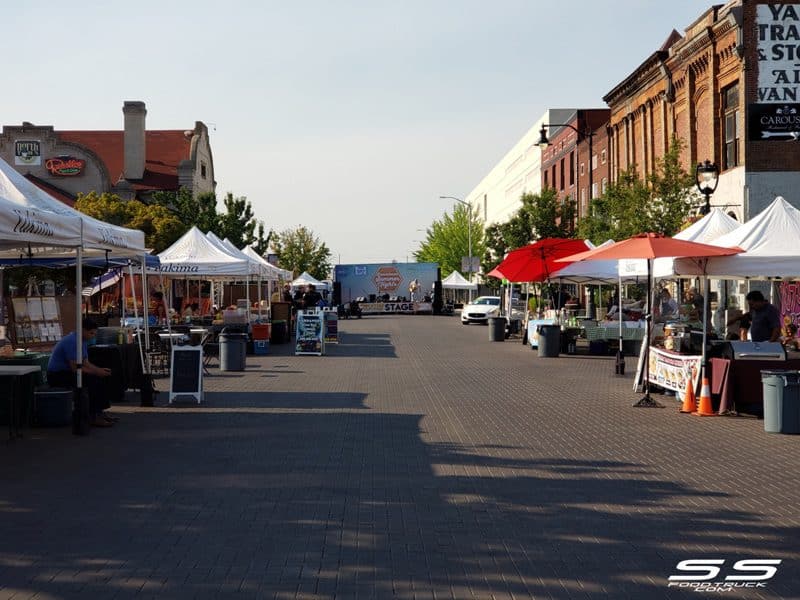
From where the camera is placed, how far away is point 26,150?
70.7 m

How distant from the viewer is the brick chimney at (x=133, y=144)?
76.6 metres

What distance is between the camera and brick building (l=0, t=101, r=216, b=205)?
230 feet

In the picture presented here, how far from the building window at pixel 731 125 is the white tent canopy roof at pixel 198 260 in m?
16.2

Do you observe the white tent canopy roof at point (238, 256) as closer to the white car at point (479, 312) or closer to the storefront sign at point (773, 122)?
the storefront sign at point (773, 122)

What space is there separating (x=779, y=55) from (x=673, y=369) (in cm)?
1851

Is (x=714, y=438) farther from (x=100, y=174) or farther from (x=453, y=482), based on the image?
(x=100, y=174)

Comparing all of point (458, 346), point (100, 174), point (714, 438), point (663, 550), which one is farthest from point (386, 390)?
point (100, 174)

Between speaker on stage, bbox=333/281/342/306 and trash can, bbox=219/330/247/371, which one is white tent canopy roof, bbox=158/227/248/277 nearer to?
trash can, bbox=219/330/247/371

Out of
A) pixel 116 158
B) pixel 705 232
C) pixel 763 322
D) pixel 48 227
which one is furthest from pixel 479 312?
pixel 116 158

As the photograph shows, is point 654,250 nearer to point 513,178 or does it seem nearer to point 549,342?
point 549,342

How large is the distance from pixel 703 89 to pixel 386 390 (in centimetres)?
2302

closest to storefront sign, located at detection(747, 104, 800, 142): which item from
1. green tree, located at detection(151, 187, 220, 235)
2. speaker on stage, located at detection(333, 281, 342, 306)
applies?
speaker on stage, located at detection(333, 281, 342, 306)

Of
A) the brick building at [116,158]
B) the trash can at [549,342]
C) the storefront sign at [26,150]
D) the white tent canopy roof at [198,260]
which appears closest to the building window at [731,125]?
the trash can at [549,342]

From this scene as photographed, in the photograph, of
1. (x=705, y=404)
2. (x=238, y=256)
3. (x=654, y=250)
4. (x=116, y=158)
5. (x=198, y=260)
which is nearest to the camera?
(x=705, y=404)
